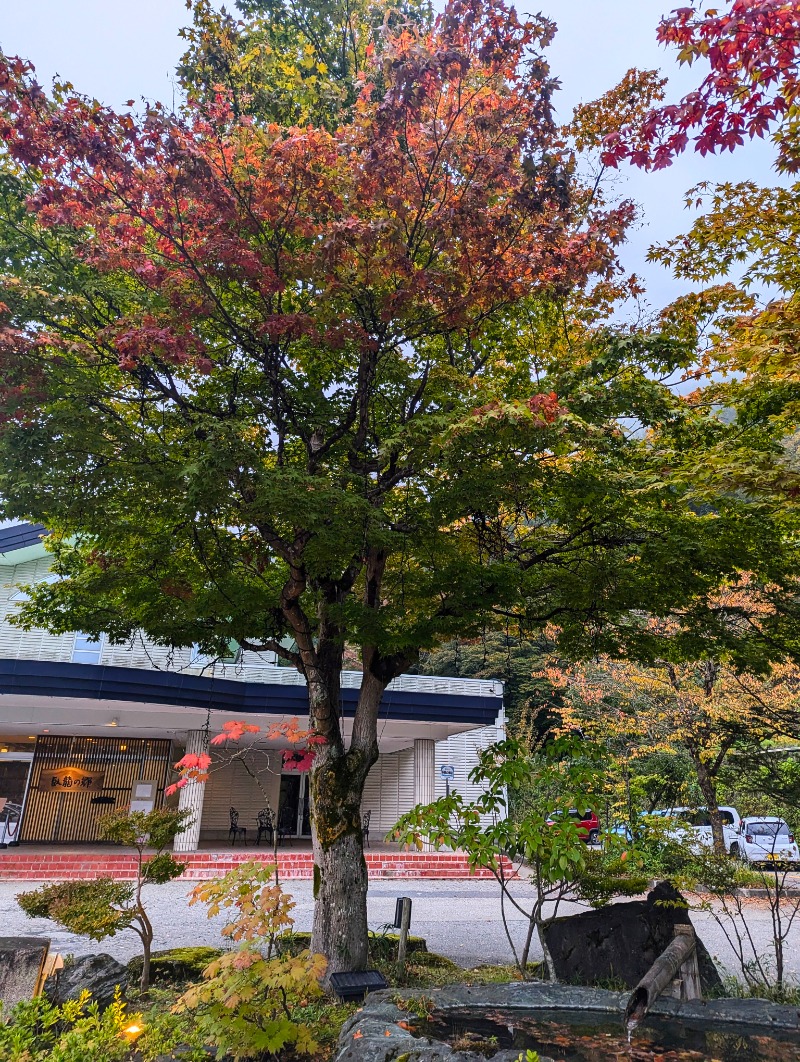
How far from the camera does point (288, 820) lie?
21547 mm

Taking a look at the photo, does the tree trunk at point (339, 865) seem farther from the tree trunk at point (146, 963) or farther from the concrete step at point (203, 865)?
the concrete step at point (203, 865)

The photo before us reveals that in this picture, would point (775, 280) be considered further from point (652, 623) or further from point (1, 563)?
point (1, 563)

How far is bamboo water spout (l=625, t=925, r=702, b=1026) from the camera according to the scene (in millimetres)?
4348

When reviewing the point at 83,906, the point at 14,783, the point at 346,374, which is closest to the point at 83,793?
the point at 14,783

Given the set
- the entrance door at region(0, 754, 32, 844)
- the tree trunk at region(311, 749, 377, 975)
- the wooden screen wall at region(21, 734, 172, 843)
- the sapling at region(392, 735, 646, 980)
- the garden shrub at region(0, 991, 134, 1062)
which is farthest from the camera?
the wooden screen wall at region(21, 734, 172, 843)

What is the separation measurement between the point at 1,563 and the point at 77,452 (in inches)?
544

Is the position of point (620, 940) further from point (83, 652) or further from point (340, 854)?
point (83, 652)

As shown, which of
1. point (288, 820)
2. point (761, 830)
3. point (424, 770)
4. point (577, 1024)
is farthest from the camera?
point (288, 820)

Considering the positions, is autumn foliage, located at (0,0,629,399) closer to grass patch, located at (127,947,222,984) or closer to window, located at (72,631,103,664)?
grass patch, located at (127,947,222,984)

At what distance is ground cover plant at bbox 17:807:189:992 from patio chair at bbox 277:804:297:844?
1555 cm

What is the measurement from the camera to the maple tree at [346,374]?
5113mm

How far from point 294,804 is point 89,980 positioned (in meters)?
18.0

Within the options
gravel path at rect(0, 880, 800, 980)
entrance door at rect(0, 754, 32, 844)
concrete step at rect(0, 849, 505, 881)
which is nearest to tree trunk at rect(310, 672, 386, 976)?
gravel path at rect(0, 880, 800, 980)

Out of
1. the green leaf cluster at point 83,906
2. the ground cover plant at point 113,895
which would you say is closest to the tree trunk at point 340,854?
the ground cover plant at point 113,895
